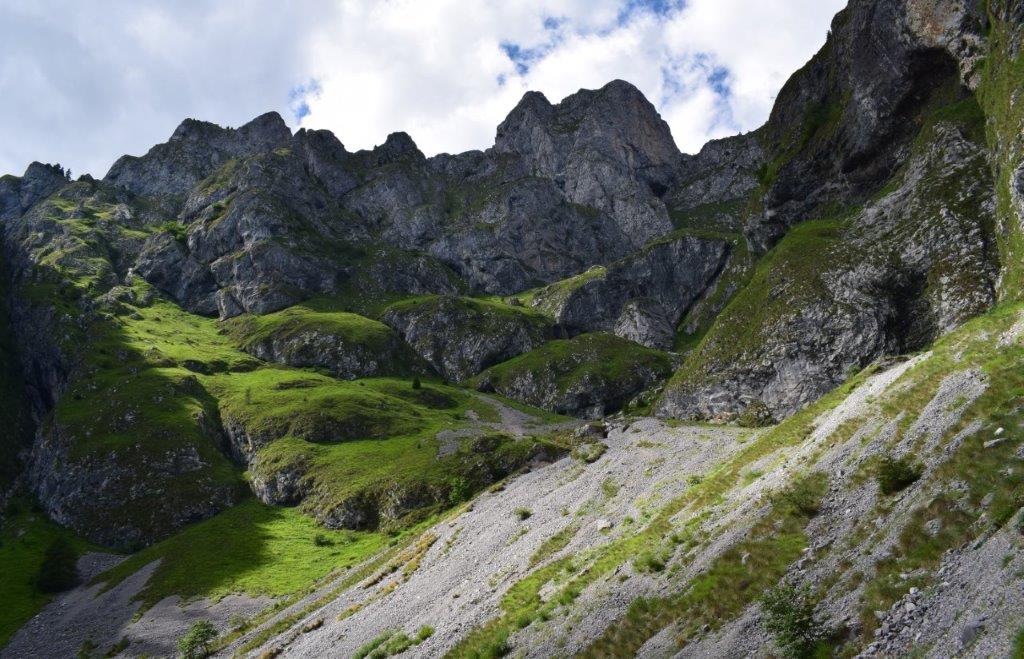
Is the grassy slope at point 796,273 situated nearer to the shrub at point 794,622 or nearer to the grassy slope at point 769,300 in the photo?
the grassy slope at point 769,300

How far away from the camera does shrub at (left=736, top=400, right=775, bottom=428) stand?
6456 centimetres

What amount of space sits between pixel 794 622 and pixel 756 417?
58.8 meters

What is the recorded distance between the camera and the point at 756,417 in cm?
6850

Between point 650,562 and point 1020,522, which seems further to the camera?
point 650,562

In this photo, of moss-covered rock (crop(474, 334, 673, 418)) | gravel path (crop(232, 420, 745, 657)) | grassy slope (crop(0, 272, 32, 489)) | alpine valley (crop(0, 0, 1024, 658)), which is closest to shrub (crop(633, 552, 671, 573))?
alpine valley (crop(0, 0, 1024, 658))

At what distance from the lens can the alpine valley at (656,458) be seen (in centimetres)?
1616

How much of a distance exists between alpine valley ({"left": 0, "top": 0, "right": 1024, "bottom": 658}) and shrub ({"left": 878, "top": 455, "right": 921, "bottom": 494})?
0.08 m

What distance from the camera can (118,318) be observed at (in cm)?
19600

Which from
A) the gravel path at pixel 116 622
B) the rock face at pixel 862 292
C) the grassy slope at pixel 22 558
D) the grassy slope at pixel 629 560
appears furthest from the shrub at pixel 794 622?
the grassy slope at pixel 22 558

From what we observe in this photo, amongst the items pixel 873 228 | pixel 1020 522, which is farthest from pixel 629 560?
pixel 873 228

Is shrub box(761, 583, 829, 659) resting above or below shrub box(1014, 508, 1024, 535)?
below

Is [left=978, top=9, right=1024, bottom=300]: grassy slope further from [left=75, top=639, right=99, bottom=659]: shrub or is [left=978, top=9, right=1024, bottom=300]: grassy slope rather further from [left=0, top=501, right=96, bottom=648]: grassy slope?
[left=0, top=501, right=96, bottom=648]: grassy slope

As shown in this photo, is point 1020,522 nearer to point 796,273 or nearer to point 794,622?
point 794,622

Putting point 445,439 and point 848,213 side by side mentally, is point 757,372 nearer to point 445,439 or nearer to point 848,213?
point 848,213
